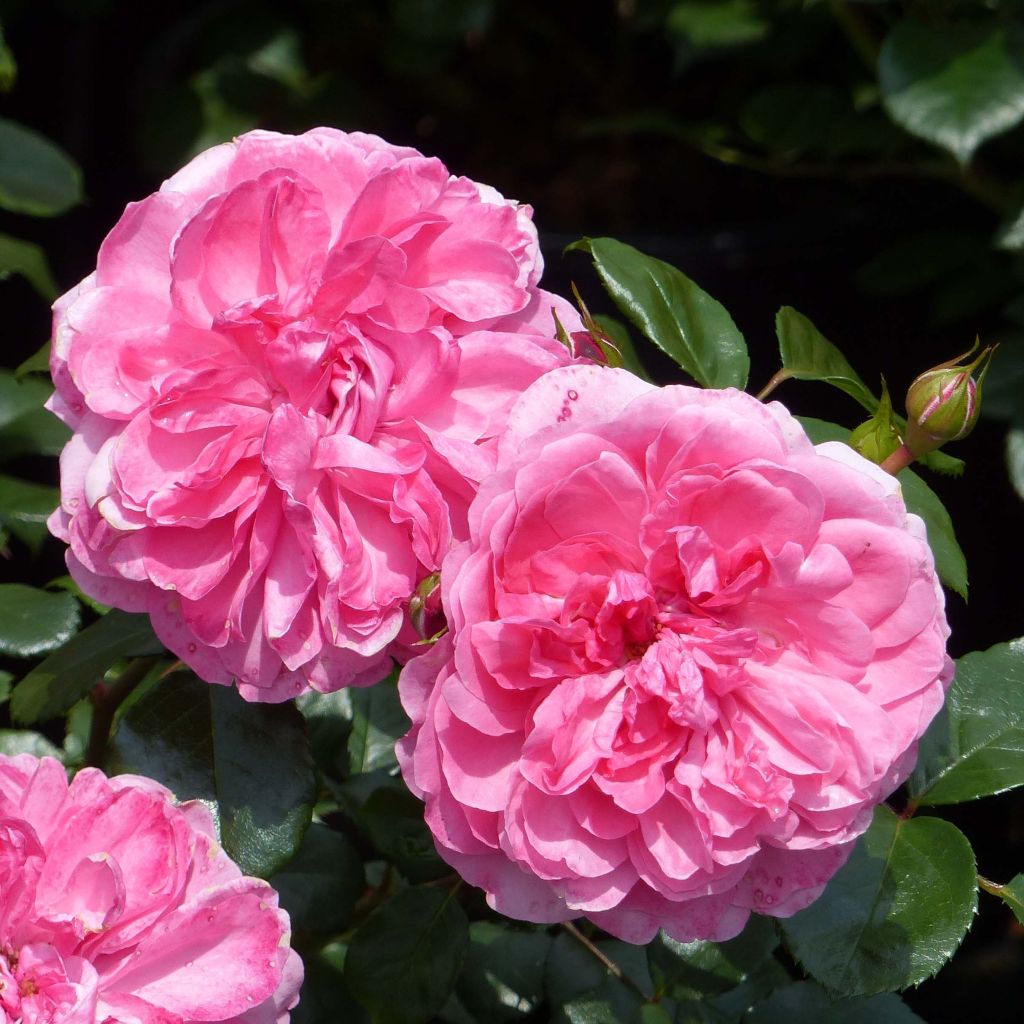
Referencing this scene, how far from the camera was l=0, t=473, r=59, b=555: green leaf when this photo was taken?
2.41 feet

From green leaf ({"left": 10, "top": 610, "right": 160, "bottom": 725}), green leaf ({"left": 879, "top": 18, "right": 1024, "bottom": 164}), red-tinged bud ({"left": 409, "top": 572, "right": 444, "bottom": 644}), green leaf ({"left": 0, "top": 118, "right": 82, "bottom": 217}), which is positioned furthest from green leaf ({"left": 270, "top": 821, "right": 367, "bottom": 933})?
green leaf ({"left": 879, "top": 18, "right": 1024, "bottom": 164})

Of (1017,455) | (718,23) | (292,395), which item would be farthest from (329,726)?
(718,23)

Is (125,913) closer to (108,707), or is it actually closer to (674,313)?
(108,707)

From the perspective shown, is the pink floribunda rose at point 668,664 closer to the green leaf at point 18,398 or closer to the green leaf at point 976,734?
the green leaf at point 976,734

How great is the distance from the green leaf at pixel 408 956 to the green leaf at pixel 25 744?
0.20 m

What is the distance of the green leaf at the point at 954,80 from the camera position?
1052 mm

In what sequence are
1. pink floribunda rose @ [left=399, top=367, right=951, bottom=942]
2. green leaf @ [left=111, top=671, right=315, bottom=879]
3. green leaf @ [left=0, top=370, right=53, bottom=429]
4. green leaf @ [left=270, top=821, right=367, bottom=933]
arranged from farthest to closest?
green leaf @ [left=0, top=370, right=53, bottom=429]
green leaf @ [left=270, top=821, right=367, bottom=933]
green leaf @ [left=111, top=671, right=315, bottom=879]
pink floribunda rose @ [left=399, top=367, right=951, bottom=942]

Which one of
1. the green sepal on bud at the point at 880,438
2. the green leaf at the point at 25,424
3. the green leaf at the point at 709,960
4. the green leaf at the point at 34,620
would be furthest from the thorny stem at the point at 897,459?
the green leaf at the point at 25,424

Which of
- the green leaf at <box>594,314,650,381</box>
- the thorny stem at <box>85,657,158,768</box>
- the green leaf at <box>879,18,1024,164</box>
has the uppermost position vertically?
the green leaf at <box>594,314,650,381</box>

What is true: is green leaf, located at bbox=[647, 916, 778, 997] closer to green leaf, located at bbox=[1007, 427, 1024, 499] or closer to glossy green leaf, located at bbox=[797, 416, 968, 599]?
glossy green leaf, located at bbox=[797, 416, 968, 599]

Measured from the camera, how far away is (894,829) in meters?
0.53

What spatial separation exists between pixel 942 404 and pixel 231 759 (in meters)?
0.29

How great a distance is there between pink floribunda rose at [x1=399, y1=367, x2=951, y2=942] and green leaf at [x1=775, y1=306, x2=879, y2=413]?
0.43 ft

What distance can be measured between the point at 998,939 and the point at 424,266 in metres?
1.10
